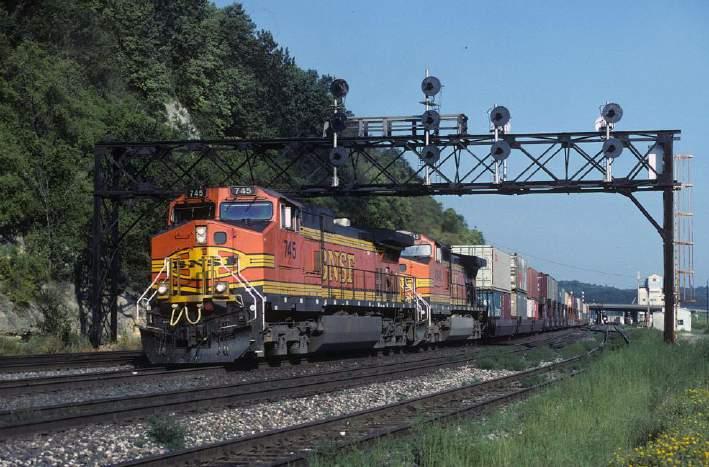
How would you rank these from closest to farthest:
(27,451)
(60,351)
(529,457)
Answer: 1. (529,457)
2. (27,451)
3. (60,351)

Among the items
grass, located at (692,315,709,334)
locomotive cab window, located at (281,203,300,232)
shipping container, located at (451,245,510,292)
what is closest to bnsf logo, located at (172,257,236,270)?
locomotive cab window, located at (281,203,300,232)

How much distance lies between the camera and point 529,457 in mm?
7871

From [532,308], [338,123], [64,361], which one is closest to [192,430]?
[64,361]

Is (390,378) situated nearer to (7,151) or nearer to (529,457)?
(529,457)

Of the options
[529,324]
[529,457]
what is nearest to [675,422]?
[529,457]

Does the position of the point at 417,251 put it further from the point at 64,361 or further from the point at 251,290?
the point at 64,361

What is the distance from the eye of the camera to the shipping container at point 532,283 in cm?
5212

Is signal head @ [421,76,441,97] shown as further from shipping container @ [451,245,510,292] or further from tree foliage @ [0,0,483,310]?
shipping container @ [451,245,510,292]

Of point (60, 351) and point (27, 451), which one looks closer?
point (27, 451)

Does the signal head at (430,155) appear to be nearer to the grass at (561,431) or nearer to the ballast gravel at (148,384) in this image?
the ballast gravel at (148,384)

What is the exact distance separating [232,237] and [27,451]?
9841 millimetres

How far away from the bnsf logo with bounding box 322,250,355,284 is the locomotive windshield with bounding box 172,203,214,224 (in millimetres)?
4217

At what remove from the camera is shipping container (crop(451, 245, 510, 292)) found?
136 ft

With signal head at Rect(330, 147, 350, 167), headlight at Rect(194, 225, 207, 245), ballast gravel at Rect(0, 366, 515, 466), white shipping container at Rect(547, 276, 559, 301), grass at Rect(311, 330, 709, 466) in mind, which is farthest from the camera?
white shipping container at Rect(547, 276, 559, 301)
